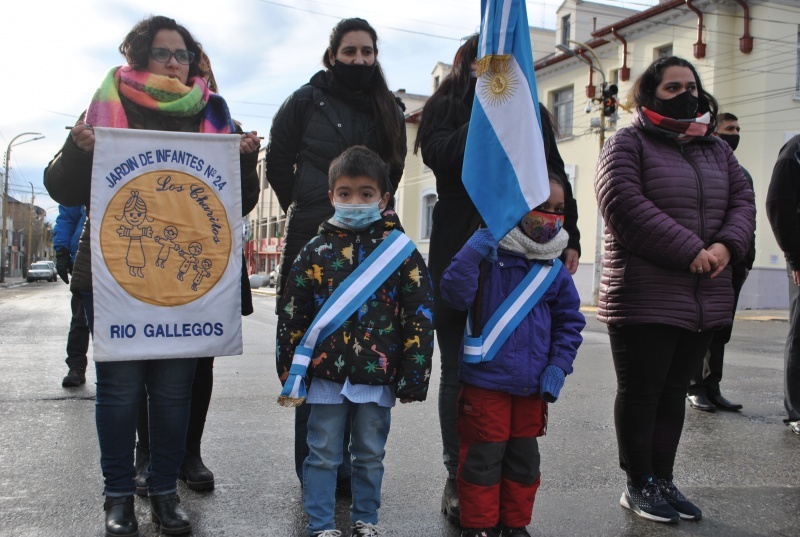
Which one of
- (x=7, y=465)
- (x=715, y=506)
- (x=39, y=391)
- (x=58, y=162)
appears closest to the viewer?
(x=58, y=162)

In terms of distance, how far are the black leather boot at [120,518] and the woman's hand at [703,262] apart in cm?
262

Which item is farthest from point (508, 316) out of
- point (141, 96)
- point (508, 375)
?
point (141, 96)

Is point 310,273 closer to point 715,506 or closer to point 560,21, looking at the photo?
point 715,506

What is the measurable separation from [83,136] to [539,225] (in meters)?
1.91

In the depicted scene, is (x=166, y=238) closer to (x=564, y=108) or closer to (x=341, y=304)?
(x=341, y=304)

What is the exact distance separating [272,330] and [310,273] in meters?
11.1

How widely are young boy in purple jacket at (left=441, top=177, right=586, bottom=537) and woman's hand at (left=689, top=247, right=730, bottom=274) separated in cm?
62

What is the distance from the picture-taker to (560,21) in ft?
112

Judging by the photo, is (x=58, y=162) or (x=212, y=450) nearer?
(x=58, y=162)

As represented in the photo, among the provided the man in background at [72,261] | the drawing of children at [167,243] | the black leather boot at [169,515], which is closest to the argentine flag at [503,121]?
the drawing of children at [167,243]

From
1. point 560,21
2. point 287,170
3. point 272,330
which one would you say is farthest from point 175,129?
point 560,21

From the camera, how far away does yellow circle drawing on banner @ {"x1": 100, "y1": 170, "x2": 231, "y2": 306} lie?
317cm

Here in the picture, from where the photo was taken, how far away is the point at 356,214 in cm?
304

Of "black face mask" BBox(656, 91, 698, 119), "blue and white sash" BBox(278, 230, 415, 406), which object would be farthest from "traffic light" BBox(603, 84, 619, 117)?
"blue and white sash" BBox(278, 230, 415, 406)
